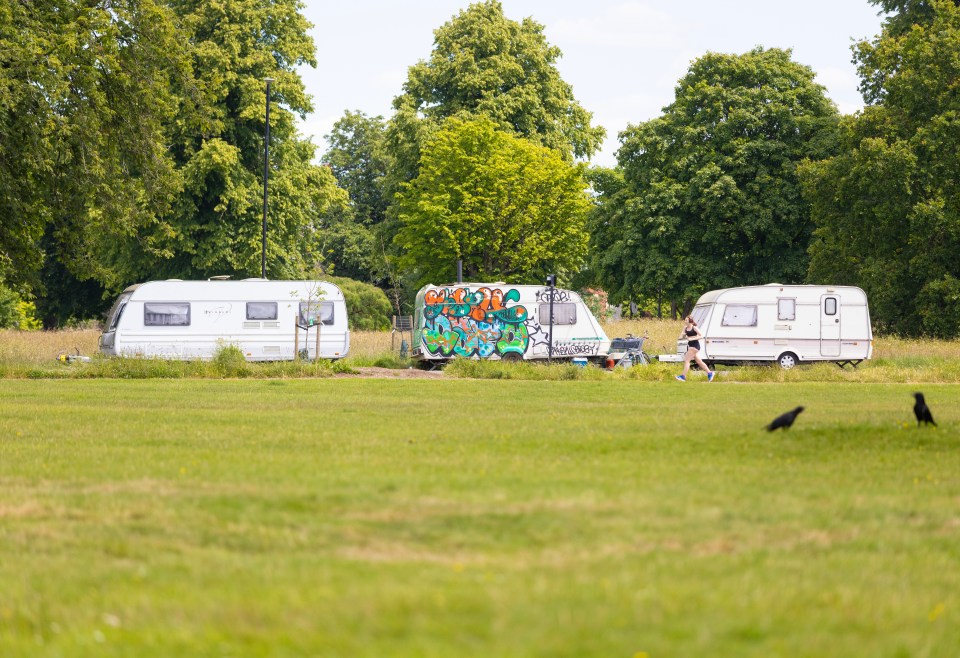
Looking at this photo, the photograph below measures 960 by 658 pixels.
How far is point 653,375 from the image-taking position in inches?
1053

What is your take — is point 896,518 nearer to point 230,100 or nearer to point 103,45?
point 103,45

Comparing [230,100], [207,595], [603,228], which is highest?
[230,100]

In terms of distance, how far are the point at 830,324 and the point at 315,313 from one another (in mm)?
13888

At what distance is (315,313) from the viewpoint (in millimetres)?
31656

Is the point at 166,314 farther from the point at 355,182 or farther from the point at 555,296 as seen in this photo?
the point at 355,182

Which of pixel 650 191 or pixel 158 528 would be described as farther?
pixel 650 191

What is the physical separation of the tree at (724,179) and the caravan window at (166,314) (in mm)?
22984

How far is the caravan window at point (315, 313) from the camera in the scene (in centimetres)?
3150

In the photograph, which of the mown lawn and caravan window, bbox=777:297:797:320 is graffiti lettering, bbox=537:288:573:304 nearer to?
caravan window, bbox=777:297:797:320

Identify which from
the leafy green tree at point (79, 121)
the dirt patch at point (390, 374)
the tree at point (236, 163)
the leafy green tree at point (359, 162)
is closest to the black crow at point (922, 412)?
the leafy green tree at point (79, 121)

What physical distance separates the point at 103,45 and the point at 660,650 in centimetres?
2190

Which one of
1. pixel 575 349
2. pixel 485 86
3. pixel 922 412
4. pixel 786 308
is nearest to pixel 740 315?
pixel 786 308

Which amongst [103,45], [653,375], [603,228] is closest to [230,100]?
[603,228]

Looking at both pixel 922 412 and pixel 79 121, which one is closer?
pixel 922 412
